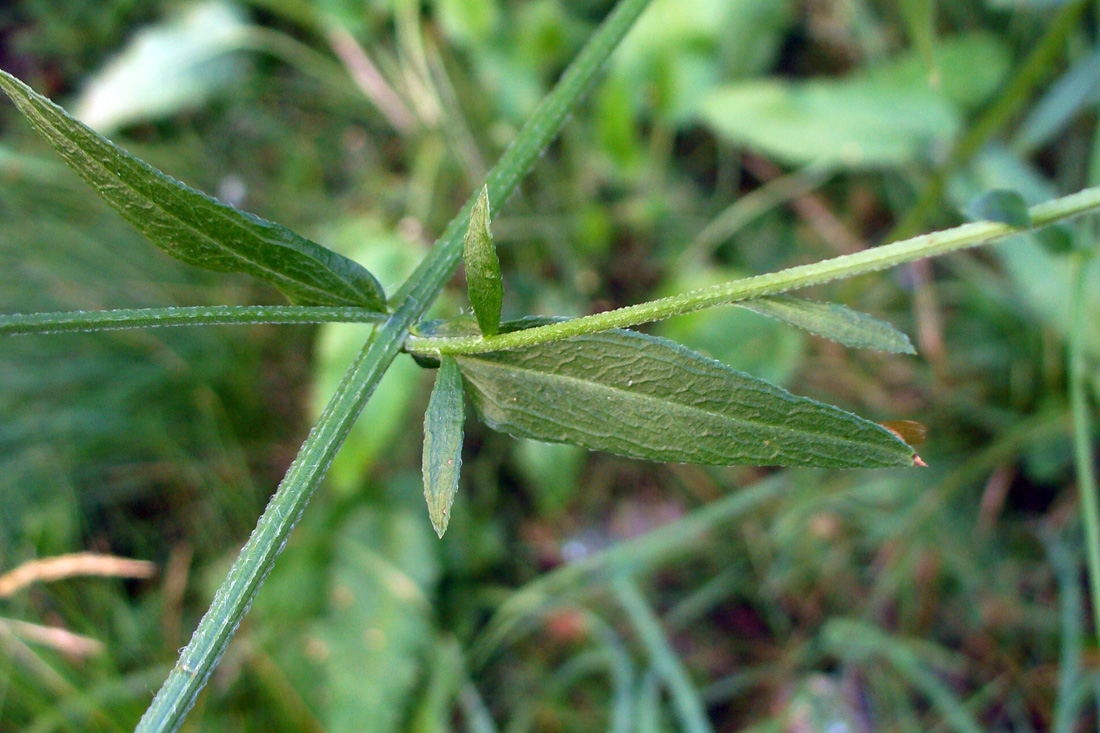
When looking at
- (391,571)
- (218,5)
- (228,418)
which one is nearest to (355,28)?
(218,5)

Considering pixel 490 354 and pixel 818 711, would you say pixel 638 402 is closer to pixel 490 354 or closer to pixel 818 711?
pixel 490 354

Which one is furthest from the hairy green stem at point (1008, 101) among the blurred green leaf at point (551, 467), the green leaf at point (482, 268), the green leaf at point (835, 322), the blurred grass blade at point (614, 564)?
the green leaf at point (482, 268)

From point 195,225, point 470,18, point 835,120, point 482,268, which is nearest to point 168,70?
point 470,18

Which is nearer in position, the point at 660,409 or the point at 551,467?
the point at 660,409

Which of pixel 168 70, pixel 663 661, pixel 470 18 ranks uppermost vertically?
pixel 168 70

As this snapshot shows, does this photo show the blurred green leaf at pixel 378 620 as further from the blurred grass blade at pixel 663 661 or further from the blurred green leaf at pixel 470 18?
the blurred green leaf at pixel 470 18

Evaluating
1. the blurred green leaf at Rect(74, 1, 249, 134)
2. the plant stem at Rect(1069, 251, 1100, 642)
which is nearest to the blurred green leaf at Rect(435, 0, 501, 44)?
the blurred green leaf at Rect(74, 1, 249, 134)
